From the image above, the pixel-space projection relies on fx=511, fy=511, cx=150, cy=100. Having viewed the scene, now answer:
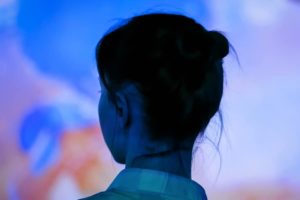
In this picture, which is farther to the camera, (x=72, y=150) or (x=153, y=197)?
(x=72, y=150)

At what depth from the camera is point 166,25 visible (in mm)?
507

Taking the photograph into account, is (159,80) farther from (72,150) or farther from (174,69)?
(72,150)

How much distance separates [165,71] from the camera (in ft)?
1.61

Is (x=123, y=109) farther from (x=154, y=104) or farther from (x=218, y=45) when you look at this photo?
(x=218, y=45)

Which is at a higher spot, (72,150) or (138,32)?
(138,32)

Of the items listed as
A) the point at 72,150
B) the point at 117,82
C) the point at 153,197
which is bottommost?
the point at 72,150

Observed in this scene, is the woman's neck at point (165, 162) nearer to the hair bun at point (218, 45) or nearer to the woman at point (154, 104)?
the woman at point (154, 104)

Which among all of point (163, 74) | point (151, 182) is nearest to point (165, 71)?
point (163, 74)

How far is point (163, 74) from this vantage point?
489mm

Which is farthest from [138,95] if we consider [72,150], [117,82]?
[72,150]

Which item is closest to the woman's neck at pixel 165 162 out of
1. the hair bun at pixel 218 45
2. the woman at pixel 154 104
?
the woman at pixel 154 104

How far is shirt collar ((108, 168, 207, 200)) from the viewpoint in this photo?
0.48 metres

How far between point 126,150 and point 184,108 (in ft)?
0.23

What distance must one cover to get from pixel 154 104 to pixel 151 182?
0.07 metres
